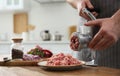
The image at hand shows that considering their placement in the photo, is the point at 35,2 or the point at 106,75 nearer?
the point at 106,75

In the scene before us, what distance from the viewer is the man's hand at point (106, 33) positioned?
108 cm

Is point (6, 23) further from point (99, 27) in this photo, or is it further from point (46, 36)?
point (99, 27)

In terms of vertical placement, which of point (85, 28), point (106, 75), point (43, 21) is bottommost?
point (106, 75)

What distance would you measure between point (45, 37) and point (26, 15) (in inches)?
25.1

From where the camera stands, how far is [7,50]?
12.5ft

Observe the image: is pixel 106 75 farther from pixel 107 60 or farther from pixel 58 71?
pixel 107 60

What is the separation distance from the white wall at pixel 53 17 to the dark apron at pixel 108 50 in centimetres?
256

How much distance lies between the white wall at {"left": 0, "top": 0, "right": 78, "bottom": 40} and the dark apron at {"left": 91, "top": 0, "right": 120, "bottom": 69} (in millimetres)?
2562

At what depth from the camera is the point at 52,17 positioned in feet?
13.5

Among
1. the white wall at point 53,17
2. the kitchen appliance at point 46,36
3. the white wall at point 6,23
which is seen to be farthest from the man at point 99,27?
the white wall at point 6,23

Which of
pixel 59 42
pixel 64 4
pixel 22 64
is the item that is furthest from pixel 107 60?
pixel 64 4

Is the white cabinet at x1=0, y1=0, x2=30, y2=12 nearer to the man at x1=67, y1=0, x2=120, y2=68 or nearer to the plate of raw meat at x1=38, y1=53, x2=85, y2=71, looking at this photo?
the man at x1=67, y1=0, x2=120, y2=68

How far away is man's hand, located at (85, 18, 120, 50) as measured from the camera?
3.53 feet

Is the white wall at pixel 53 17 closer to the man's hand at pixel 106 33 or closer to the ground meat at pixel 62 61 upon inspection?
the ground meat at pixel 62 61
